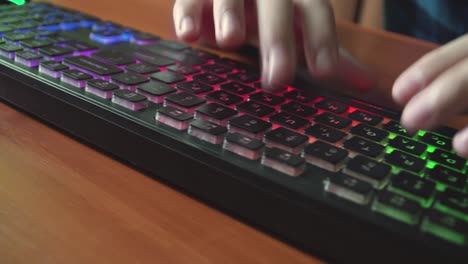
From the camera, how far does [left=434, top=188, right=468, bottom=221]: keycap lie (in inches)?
9.8

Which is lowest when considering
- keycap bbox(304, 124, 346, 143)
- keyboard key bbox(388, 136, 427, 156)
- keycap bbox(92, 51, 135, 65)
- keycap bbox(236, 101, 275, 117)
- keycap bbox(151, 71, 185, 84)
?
keycap bbox(92, 51, 135, 65)

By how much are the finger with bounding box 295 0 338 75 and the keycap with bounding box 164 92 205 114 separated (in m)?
0.14

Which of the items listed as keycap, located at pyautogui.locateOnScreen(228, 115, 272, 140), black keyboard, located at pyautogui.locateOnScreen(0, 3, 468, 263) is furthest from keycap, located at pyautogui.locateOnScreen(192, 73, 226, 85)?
keycap, located at pyautogui.locateOnScreen(228, 115, 272, 140)

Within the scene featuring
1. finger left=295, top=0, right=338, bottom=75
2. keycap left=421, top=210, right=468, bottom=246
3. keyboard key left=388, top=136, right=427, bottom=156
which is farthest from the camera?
finger left=295, top=0, right=338, bottom=75

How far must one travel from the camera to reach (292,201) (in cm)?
26

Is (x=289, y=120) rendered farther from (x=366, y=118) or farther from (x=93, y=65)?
(x=93, y=65)

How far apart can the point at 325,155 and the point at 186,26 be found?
242 millimetres

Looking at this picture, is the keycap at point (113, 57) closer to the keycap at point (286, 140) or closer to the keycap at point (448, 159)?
the keycap at point (286, 140)

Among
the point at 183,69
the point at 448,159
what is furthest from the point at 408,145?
the point at 183,69

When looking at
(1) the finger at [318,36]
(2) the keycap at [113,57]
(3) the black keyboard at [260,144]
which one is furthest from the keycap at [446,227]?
(2) the keycap at [113,57]

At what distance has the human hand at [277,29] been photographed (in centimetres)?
40

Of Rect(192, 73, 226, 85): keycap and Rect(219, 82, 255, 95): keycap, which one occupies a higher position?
Rect(219, 82, 255, 95): keycap

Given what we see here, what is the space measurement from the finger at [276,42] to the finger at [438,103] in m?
0.13

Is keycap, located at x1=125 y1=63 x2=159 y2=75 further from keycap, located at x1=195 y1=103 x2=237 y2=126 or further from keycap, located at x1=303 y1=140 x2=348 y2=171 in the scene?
keycap, located at x1=303 y1=140 x2=348 y2=171
